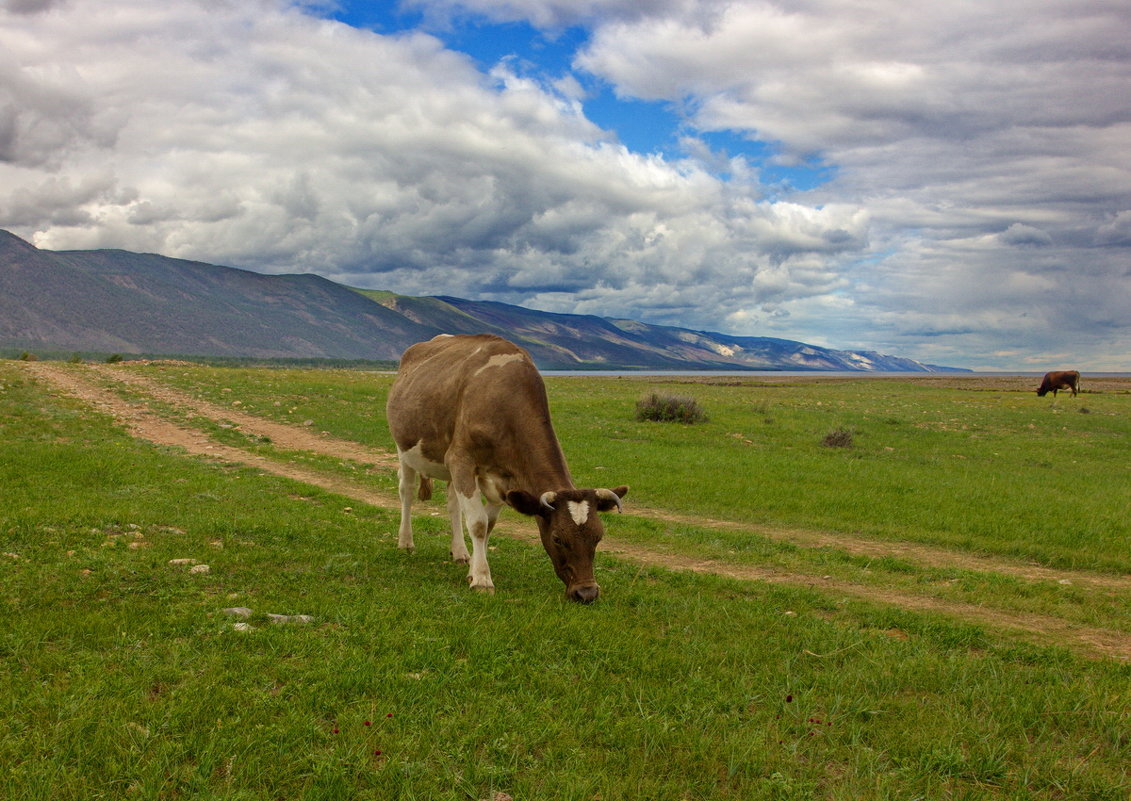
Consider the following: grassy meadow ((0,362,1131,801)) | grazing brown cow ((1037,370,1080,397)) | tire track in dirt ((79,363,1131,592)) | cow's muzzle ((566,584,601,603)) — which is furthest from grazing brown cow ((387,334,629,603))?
grazing brown cow ((1037,370,1080,397))

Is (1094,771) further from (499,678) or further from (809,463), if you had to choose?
(809,463)

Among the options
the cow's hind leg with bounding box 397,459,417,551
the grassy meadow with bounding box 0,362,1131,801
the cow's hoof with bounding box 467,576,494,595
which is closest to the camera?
the grassy meadow with bounding box 0,362,1131,801

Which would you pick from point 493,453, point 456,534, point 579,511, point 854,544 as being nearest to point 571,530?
point 579,511

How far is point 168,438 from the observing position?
24.8 meters

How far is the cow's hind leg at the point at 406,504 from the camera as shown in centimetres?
1224

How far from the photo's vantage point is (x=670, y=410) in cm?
3491

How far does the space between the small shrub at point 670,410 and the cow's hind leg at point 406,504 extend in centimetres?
2257

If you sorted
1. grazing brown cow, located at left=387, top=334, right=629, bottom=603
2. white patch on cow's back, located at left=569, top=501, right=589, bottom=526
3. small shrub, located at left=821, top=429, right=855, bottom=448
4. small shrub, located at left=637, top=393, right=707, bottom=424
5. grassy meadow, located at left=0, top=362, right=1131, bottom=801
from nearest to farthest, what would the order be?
grassy meadow, located at left=0, top=362, right=1131, bottom=801 → white patch on cow's back, located at left=569, top=501, right=589, bottom=526 → grazing brown cow, located at left=387, top=334, right=629, bottom=603 → small shrub, located at left=821, top=429, right=855, bottom=448 → small shrub, located at left=637, top=393, right=707, bottom=424

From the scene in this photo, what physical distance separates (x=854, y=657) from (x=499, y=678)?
13.1 feet

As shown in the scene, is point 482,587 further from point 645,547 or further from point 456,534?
point 645,547

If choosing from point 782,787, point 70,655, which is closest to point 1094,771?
point 782,787

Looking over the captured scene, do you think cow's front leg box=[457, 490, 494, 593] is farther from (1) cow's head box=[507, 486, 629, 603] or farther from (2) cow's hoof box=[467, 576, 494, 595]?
(1) cow's head box=[507, 486, 629, 603]

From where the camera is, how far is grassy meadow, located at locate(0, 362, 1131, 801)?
195 inches

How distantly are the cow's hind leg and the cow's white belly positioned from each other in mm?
500
